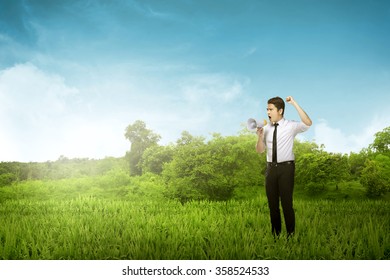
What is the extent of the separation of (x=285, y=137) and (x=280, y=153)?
0.23 m

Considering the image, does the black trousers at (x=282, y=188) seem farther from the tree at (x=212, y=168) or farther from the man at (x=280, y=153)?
the tree at (x=212, y=168)

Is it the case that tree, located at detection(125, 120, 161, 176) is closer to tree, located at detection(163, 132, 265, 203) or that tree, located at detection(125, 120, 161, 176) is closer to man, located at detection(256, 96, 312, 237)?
tree, located at detection(163, 132, 265, 203)

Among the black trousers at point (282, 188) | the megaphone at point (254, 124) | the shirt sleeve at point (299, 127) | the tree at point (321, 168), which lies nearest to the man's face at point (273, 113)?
the megaphone at point (254, 124)

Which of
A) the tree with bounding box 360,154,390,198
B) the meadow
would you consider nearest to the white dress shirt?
the meadow

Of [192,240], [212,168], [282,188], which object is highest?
[212,168]

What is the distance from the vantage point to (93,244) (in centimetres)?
482

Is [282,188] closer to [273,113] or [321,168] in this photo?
[273,113]

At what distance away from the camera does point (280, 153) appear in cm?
465

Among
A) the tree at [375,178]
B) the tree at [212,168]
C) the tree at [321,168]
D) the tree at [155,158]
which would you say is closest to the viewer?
the tree at [212,168]

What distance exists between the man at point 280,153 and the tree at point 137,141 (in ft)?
32.3

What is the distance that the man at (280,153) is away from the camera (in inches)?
182

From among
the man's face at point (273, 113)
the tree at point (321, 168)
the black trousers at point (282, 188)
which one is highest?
the man's face at point (273, 113)

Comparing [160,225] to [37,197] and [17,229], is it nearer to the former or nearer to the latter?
[17,229]

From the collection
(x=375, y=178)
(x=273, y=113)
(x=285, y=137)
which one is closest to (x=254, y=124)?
(x=273, y=113)
